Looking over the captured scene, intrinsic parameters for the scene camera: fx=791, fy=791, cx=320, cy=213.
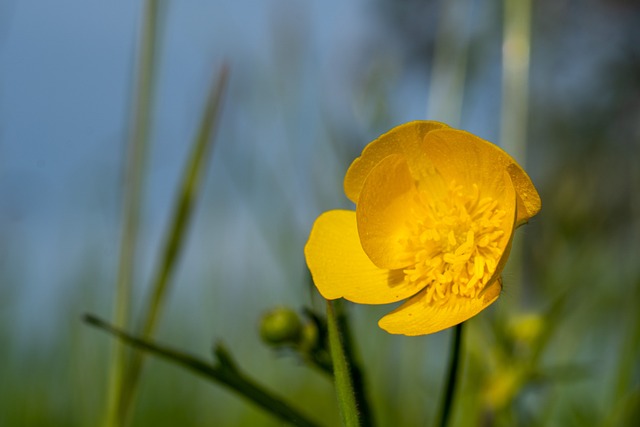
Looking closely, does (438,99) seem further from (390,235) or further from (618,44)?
(618,44)

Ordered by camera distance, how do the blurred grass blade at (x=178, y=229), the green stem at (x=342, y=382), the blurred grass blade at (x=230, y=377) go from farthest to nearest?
1. the blurred grass blade at (x=178, y=229)
2. the blurred grass blade at (x=230, y=377)
3. the green stem at (x=342, y=382)

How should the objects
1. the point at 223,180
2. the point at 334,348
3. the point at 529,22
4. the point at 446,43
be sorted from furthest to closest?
the point at 223,180
the point at 446,43
the point at 529,22
the point at 334,348

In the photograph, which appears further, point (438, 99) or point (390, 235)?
point (438, 99)

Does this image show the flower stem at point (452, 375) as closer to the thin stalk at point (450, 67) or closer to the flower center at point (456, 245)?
the flower center at point (456, 245)

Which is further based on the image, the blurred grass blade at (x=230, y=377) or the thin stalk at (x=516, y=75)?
the thin stalk at (x=516, y=75)

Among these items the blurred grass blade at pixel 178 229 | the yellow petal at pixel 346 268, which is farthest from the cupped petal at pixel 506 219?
the blurred grass blade at pixel 178 229

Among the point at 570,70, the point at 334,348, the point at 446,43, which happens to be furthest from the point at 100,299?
the point at 570,70

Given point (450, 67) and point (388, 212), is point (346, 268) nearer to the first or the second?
point (388, 212)
